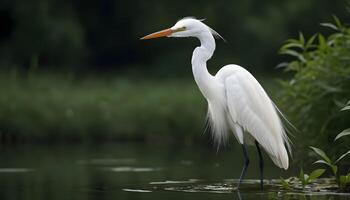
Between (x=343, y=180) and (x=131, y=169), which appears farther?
(x=131, y=169)

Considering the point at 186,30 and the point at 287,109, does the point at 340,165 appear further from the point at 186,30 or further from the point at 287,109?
the point at 186,30

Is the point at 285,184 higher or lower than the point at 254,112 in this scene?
lower

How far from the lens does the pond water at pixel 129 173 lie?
877 cm

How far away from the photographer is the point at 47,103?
16.9 metres

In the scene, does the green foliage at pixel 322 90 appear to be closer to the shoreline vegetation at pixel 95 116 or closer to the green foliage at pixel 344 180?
the green foliage at pixel 344 180

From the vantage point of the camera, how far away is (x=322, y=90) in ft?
36.0

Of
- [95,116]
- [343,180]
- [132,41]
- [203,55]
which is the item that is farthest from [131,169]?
[132,41]

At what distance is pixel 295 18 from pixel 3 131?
1609 cm

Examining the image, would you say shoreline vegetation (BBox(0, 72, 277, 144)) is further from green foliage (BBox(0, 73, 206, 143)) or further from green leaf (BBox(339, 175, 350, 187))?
green leaf (BBox(339, 175, 350, 187))

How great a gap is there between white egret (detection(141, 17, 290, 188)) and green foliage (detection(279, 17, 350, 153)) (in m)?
1.05

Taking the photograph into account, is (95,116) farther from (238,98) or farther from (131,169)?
(238,98)

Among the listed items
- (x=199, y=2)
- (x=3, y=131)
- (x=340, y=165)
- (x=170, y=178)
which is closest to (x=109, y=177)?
(x=170, y=178)

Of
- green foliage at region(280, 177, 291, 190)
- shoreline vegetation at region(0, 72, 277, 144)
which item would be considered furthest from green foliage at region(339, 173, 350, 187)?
shoreline vegetation at region(0, 72, 277, 144)

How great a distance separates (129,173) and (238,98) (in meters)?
2.20
